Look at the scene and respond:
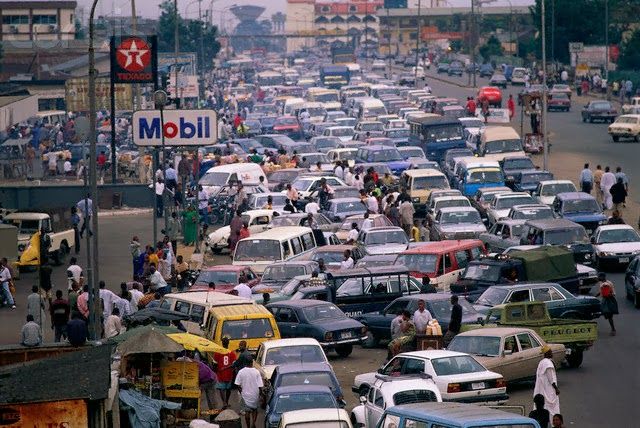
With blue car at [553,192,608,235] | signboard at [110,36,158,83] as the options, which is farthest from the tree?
blue car at [553,192,608,235]

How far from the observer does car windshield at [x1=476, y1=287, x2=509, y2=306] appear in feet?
100

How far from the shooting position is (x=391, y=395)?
876 inches

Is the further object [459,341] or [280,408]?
[459,341]

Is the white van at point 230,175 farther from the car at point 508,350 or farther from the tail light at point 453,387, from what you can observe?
the tail light at point 453,387

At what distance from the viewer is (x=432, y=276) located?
117 ft

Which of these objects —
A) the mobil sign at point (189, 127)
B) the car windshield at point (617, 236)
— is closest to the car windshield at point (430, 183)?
the mobil sign at point (189, 127)

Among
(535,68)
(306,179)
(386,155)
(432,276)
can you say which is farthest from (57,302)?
(535,68)

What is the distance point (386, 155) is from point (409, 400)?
3884cm

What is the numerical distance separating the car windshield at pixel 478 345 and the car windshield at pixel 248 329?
11.3 ft

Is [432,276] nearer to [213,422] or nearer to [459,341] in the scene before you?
[459,341]

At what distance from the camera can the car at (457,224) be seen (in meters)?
42.4

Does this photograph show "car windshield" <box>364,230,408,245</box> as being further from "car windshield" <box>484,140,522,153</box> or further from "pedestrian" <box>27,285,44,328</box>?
"car windshield" <box>484,140,522,153</box>

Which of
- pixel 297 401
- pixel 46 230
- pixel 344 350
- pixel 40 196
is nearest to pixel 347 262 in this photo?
pixel 344 350

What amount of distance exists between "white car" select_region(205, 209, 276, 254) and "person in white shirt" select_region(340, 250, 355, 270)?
26.9 feet
